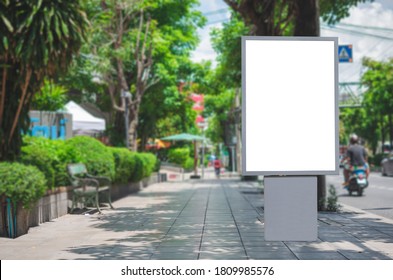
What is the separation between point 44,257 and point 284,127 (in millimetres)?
3190

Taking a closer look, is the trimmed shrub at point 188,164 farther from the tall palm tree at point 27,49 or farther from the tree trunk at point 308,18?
the tall palm tree at point 27,49

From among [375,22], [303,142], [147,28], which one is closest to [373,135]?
[147,28]

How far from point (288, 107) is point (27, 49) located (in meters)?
5.23

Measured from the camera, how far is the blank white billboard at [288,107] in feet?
20.9

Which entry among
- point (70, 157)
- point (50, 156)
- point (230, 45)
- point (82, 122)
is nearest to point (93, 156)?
point (70, 157)

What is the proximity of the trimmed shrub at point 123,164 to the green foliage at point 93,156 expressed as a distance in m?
1.78

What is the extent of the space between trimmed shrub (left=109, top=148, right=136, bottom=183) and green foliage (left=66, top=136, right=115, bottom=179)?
1.78 meters

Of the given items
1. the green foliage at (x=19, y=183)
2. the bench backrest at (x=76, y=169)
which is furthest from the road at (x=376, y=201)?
the green foliage at (x=19, y=183)

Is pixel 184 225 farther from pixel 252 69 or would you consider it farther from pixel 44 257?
pixel 252 69

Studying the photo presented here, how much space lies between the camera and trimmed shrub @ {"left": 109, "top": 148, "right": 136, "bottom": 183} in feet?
53.7

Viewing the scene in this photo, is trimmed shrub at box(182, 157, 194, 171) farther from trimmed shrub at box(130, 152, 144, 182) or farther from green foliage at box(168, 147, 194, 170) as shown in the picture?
trimmed shrub at box(130, 152, 144, 182)

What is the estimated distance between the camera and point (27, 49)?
973 cm

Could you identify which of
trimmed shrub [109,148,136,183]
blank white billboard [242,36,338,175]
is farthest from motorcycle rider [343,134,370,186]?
blank white billboard [242,36,338,175]
